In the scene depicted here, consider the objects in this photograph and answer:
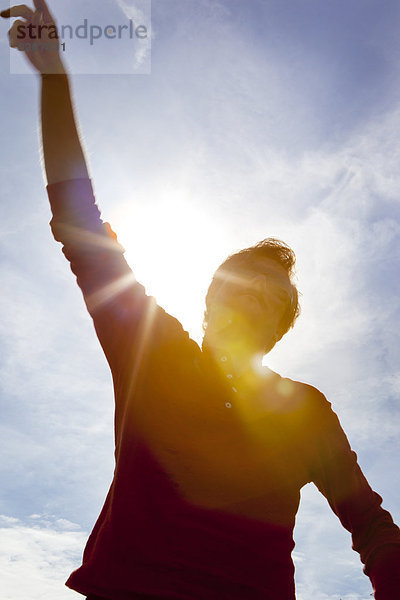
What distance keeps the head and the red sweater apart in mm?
339

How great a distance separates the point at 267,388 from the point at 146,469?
1097 millimetres

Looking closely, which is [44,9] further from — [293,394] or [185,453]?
[293,394]

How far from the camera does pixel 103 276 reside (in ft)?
8.61

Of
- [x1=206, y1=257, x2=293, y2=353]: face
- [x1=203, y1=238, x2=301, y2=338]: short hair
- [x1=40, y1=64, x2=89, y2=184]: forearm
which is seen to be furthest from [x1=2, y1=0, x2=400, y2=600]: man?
[x1=203, y1=238, x2=301, y2=338]: short hair

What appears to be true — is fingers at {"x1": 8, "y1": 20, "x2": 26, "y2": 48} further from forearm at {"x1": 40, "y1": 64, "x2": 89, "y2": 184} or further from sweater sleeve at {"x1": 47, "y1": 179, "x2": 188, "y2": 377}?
sweater sleeve at {"x1": 47, "y1": 179, "x2": 188, "y2": 377}

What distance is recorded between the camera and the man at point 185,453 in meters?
2.05

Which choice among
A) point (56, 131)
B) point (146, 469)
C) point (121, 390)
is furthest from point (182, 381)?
point (56, 131)

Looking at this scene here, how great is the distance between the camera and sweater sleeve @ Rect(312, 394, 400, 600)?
2.50m

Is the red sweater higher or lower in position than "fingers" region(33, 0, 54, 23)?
lower

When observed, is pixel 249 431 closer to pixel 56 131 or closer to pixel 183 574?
pixel 183 574

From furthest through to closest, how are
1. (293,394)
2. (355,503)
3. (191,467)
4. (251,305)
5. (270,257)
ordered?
(270,257) → (251,305) → (293,394) → (355,503) → (191,467)

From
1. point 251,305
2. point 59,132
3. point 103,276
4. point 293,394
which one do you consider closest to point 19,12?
point 59,132

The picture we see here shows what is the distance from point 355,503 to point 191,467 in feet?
3.77

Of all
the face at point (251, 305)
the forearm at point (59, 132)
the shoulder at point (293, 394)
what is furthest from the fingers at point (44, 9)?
the shoulder at point (293, 394)
